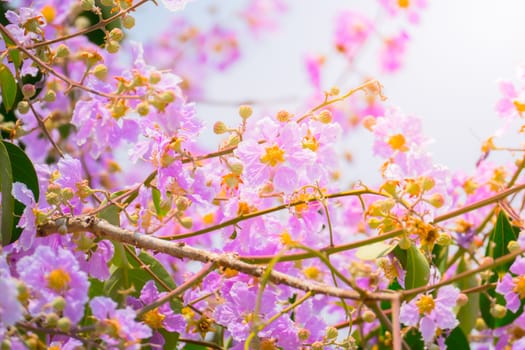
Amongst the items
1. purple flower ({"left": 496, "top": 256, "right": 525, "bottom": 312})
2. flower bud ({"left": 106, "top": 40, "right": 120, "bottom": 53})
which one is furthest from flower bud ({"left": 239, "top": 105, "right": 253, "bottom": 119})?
purple flower ({"left": 496, "top": 256, "right": 525, "bottom": 312})

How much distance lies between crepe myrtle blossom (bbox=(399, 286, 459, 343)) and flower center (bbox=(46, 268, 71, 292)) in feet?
1.41

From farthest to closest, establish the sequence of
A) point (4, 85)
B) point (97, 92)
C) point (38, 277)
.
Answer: point (4, 85) → point (97, 92) → point (38, 277)

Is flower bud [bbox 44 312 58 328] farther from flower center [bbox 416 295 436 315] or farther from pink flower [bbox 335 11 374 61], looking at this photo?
pink flower [bbox 335 11 374 61]

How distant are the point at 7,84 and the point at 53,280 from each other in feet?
1.10

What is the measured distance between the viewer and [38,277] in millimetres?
762

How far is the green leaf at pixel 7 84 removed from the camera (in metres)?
0.99

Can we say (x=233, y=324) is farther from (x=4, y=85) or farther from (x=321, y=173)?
(x=4, y=85)

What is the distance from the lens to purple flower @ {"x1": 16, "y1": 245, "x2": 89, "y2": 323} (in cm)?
75

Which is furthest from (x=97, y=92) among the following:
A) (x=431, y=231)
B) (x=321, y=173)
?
(x=431, y=231)

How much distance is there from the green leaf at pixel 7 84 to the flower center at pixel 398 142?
547 mm

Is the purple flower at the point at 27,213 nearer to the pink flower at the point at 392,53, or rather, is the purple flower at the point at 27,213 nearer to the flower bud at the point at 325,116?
the flower bud at the point at 325,116

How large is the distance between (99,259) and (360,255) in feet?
1.06

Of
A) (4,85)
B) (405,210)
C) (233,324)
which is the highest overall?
(4,85)

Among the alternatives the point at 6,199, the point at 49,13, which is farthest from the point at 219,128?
the point at 49,13
